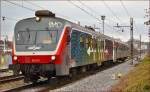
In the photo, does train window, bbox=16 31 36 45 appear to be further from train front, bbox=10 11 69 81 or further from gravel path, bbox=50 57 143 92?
gravel path, bbox=50 57 143 92

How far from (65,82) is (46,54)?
9.82 feet

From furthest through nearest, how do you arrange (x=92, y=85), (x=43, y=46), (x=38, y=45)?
1. (x=92, y=85)
2. (x=38, y=45)
3. (x=43, y=46)

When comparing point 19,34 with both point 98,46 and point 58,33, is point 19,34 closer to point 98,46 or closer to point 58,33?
point 58,33

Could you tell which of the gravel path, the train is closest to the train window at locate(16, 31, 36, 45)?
the train

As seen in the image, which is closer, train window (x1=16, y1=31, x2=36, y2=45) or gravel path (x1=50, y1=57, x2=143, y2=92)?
gravel path (x1=50, y1=57, x2=143, y2=92)

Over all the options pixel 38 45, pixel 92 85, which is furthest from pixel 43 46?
pixel 92 85

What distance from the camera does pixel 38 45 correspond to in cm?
1900

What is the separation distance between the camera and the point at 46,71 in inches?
732

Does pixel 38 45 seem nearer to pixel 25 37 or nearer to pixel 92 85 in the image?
pixel 25 37

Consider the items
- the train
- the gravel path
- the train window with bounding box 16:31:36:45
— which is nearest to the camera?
the gravel path

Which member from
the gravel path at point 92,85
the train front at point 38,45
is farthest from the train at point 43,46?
the gravel path at point 92,85

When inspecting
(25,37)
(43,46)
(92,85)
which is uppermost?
(25,37)

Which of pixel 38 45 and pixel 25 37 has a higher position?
pixel 25 37

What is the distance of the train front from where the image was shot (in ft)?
61.1
